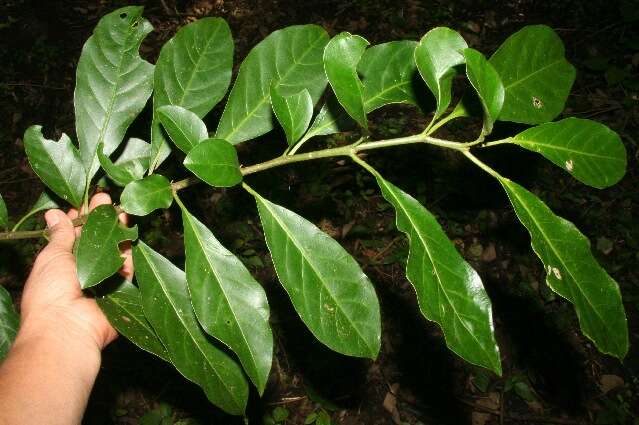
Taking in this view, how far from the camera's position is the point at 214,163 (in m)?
1.20

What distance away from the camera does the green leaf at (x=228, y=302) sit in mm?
1263

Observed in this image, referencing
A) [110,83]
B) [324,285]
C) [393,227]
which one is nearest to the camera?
[324,285]

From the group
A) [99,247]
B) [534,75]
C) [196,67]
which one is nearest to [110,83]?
[196,67]

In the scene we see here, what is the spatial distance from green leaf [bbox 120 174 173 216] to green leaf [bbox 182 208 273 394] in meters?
0.10

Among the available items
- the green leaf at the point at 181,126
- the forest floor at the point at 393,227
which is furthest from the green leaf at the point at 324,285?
the forest floor at the point at 393,227

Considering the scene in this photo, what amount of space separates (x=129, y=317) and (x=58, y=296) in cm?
45

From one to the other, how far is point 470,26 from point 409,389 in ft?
11.9

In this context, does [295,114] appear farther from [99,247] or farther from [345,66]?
[99,247]

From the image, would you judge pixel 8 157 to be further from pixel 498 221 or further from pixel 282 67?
pixel 498 221

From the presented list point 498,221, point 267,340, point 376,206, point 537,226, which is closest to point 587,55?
point 498,221

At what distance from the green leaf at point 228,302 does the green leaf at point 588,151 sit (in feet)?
2.83

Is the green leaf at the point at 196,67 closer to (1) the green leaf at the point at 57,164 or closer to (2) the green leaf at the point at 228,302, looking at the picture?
(1) the green leaf at the point at 57,164

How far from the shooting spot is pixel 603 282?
106cm

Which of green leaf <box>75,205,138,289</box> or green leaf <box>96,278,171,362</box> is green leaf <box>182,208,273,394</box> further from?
green leaf <box>96,278,171,362</box>
